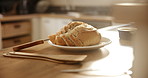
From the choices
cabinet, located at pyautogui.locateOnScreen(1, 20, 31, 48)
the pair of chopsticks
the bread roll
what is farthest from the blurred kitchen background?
the pair of chopsticks

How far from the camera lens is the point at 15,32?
2.97 metres

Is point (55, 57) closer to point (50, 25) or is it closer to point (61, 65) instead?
point (61, 65)

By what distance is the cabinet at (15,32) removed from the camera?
2830 mm

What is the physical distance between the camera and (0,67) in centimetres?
55

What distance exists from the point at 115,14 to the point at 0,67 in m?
0.37

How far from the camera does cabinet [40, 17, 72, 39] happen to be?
3047mm

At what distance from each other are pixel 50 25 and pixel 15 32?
56 centimetres

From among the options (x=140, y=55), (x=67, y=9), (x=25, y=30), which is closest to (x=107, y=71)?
(x=140, y=55)

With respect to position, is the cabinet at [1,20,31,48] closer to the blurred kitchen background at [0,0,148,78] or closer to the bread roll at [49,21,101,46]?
the blurred kitchen background at [0,0,148,78]

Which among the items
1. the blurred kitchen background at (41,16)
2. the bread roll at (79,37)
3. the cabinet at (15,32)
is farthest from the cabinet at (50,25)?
the bread roll at (79,37)

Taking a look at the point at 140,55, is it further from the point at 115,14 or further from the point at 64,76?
the point at 64,76

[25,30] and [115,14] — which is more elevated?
[115,14]

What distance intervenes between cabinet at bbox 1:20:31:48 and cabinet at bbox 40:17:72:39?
0.73 feet

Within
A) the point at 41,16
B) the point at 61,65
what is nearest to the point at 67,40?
the point at 61,65
